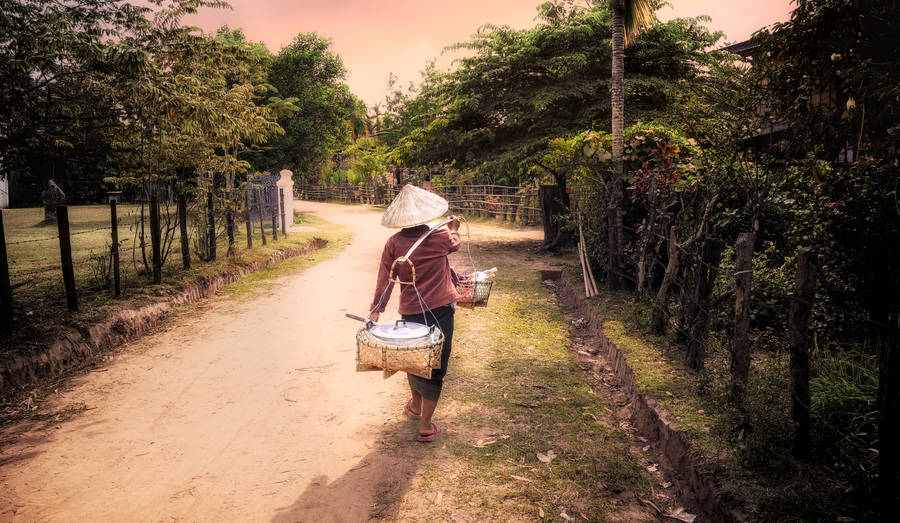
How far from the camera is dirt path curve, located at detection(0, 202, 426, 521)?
141 inches

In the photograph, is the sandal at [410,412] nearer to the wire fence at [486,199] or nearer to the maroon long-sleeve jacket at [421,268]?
the maroon long-sleeve jacket at [421,268]

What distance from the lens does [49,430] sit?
181 inches

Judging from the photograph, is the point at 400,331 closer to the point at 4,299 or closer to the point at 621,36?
the point at 4,299

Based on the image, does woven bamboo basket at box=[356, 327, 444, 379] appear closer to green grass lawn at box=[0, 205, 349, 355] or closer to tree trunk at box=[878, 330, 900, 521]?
tree trunk at box=[878, 330, 900, 521]

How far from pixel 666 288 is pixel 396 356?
11.8 ft

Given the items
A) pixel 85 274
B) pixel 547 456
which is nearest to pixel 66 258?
pixel 85 274

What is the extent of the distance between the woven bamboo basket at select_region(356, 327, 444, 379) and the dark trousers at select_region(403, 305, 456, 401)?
0.48m

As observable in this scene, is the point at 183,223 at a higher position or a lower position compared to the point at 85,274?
higher

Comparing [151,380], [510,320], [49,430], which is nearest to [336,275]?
[510,320]

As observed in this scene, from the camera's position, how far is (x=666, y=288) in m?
5.93

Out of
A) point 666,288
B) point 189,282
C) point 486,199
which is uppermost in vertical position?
point 486,199

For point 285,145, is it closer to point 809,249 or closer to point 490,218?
point 490,218

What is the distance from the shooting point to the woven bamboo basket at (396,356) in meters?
3.58

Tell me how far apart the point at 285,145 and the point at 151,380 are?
2119cm
